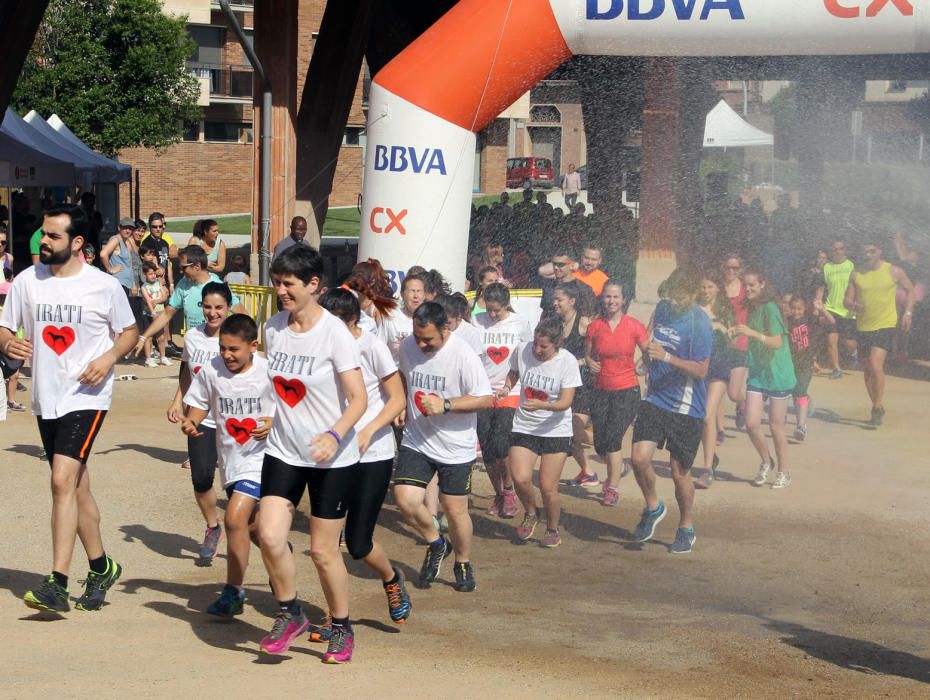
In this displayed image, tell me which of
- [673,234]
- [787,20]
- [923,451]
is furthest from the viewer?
[673,234]

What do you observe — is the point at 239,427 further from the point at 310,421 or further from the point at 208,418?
the point at 208,418

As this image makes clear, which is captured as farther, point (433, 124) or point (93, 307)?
point (433, 124)

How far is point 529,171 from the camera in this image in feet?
157

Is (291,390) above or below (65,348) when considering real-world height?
below

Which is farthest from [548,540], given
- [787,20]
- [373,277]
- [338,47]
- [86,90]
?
[86,90]

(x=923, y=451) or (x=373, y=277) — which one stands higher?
(x=373, y=277)

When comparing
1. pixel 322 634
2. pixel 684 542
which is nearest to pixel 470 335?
pixel 684 542

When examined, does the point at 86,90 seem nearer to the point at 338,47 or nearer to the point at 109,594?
the point at 338,47

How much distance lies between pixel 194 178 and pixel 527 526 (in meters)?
41.2

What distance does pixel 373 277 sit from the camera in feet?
26.1

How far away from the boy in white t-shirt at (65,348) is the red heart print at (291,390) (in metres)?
1.04

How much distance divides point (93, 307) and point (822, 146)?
2691cm

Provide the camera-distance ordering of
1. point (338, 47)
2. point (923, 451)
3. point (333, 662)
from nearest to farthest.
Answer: point (333, 662)
point (923, 451)
point (338, 47)

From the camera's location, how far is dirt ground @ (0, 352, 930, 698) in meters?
5.61
